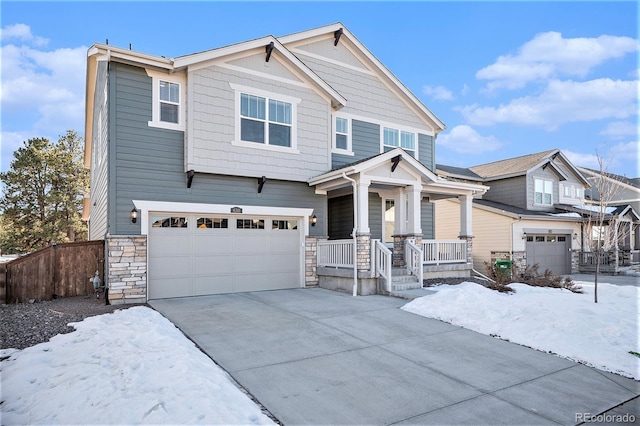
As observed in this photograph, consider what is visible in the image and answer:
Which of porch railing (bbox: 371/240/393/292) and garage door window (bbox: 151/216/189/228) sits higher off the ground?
garage door window (bbox: 151/216/189/228)

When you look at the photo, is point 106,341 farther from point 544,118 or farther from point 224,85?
point 544,118

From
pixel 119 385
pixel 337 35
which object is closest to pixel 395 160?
pixel 337 35

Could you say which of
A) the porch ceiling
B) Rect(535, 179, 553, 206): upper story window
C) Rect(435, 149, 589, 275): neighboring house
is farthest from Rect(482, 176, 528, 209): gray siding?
the porch ceiling

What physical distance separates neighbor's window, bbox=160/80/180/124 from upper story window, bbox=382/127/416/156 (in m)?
7.12

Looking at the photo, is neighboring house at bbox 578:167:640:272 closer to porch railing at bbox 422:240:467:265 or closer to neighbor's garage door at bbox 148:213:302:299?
porch railing at bbox 422:240:467:265

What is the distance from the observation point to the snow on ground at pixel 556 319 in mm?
5516

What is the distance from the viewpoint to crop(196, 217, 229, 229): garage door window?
10.3 meters

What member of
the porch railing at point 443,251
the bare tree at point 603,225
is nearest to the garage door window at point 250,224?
the porch railing at point 443,251

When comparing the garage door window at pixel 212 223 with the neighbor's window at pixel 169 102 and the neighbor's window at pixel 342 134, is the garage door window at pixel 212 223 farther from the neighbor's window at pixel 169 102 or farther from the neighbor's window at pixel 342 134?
the neighbor's window at pixel 342 134

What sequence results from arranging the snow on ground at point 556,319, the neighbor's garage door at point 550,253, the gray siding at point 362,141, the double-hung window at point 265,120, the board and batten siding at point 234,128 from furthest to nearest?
the neighbor's garage door at point 550,253 → the gray siding at point 362,141 → the double-hung window at point 265,120 → the board and batten siding at point 234,128 → the snow on ground at point 556,319

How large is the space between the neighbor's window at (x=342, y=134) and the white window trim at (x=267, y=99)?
75.1 inches

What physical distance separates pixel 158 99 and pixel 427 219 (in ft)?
33.2

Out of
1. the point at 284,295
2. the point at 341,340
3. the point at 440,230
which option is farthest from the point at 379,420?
the point at 440,230

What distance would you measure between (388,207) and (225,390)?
35.2 ft
